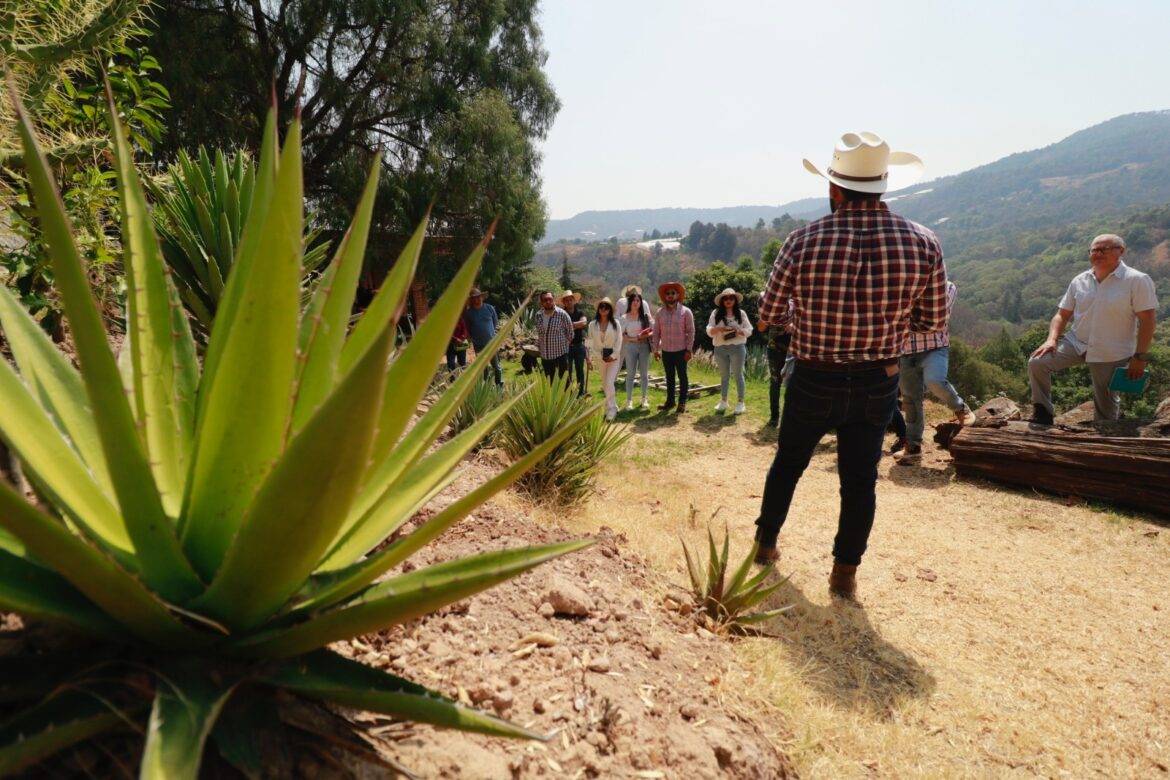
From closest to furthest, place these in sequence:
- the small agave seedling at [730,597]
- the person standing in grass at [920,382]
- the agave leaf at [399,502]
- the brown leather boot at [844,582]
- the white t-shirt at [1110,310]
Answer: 1. the agave leaf at [399,502]
2. the small agave seedling at [730,597]
3. the brown leather boot at [844,582]
4. the white t-shirt at [1110,310]
5. the person standing in grass at [920,382]

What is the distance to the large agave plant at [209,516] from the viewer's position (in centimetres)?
85

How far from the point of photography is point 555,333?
7887mm

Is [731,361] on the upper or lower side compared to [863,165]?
lower

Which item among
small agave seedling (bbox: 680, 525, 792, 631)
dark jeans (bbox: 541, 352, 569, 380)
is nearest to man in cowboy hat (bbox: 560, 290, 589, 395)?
dark jeans (bbox: 541, 352, 569, 380)

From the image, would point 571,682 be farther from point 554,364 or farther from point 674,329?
point 674,329

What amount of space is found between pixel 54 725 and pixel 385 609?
1.49 ft

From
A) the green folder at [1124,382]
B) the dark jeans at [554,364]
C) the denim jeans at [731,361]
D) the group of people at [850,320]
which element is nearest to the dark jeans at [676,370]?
the denim jeans at [731,361]

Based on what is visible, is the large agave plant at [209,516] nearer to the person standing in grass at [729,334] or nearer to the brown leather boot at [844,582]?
the brown leather boot at [844,582]

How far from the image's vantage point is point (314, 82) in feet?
49.8

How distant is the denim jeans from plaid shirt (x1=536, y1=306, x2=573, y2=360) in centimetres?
218

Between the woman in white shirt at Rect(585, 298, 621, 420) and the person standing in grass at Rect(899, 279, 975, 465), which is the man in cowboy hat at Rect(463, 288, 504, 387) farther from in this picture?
the person standing in grass at Rect(899, 279, 975, 465)

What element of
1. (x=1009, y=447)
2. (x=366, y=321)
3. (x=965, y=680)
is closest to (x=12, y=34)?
(x=366, y=321)

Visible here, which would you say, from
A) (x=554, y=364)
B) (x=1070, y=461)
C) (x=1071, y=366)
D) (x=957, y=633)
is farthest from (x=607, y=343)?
(x=957, y=633)

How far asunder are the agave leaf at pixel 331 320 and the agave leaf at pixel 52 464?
0.35 meters
